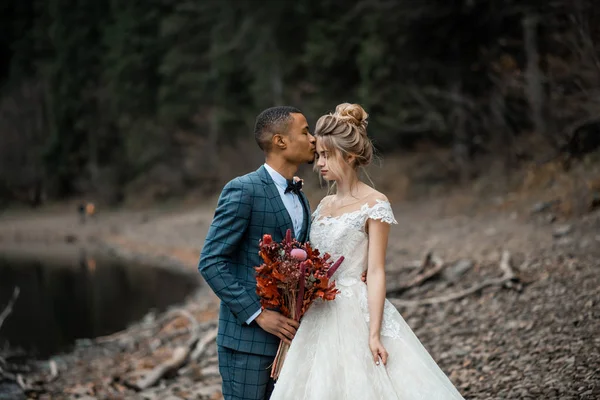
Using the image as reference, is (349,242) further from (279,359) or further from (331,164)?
(279,359)

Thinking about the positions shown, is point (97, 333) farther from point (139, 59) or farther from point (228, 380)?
point (139, 59)

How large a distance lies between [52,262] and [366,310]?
769 inches

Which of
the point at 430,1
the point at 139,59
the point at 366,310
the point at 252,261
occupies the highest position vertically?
the point at 139,59

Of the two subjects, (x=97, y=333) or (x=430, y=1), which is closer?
(x=97, y=333)

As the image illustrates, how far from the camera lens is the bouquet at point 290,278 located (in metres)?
3.13

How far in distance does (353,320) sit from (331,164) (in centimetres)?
80

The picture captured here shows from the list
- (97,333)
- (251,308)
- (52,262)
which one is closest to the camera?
(251,308)

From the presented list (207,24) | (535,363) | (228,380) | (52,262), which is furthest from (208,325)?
(207,24)

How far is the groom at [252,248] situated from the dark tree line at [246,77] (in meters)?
6.79

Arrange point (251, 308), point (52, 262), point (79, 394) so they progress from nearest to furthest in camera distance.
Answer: point (251, 308), point (79, 394), point (52, 262)

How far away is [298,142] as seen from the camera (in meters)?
3.41

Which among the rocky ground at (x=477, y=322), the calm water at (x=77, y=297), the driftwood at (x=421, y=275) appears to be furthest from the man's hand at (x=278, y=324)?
the calm water at (x=77, y=297)

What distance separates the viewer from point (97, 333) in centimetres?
1231

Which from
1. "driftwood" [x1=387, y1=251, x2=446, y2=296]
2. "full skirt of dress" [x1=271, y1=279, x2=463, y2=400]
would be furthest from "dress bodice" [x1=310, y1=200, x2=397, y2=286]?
"driftwood" [x1=387, y1=251, x2=446, y2=296]
